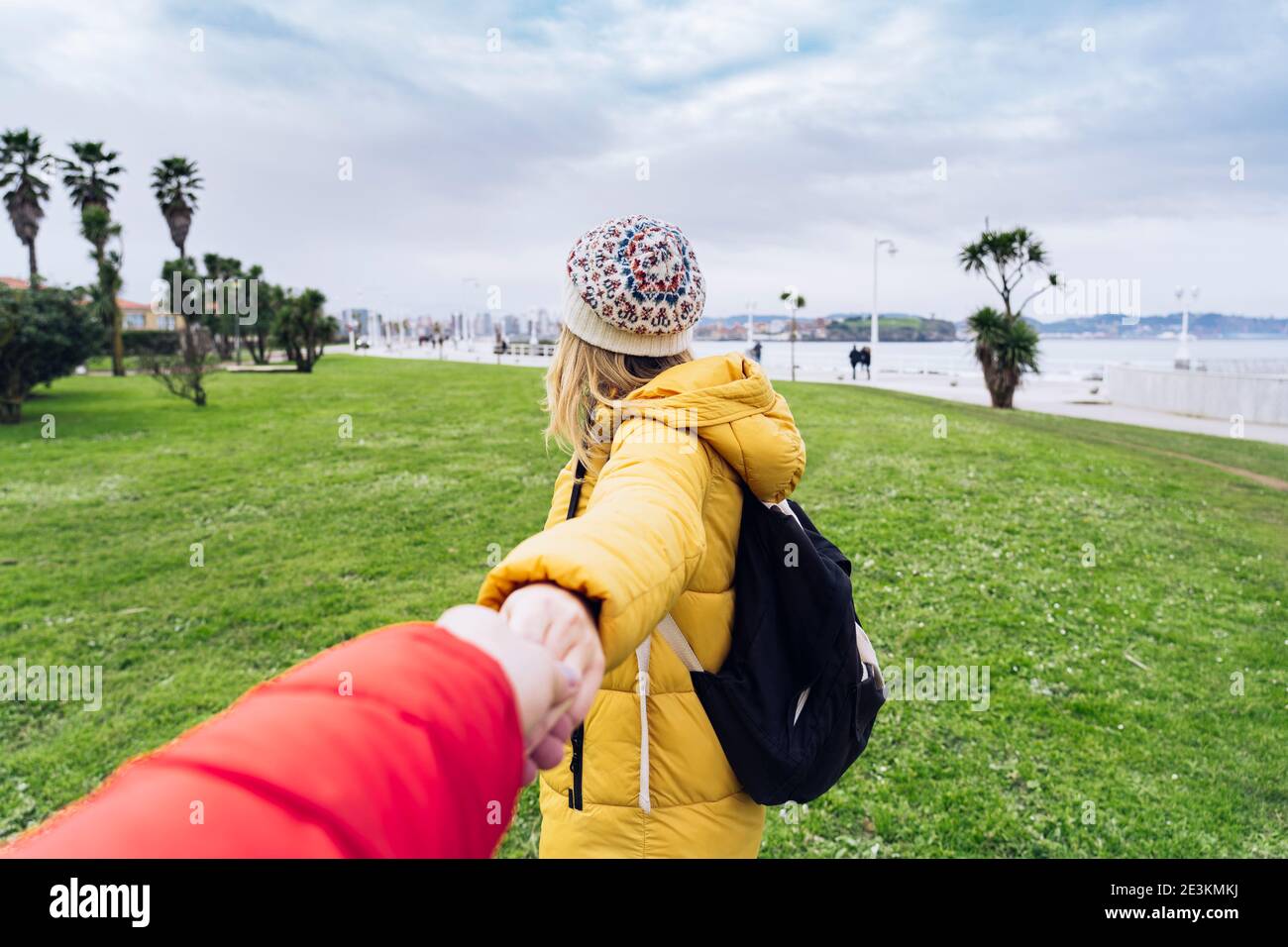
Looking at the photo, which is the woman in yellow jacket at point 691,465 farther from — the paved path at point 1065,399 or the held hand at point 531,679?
the paved path at point 1065,399

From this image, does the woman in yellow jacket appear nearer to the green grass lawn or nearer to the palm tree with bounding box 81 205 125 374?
the green grass lawn

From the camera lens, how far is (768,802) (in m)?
1.83

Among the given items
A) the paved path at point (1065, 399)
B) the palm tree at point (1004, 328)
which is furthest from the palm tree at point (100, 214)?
the palm tree at point (1004, 328)

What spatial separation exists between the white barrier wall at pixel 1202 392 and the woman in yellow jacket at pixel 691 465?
27507 millimetres

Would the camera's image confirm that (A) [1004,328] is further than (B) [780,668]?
Yes

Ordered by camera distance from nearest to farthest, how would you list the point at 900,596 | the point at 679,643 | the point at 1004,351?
the point at 679,643
the point at 900,596
the point at 1004,351

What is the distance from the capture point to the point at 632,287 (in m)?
1.73

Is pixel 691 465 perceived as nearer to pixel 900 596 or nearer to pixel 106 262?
pixel 900 596

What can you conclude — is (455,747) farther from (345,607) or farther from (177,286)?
(177,286)

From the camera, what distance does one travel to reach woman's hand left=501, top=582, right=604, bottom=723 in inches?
33.9

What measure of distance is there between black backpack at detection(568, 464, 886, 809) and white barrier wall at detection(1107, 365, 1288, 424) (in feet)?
89.7

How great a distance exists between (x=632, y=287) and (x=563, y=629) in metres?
1.02

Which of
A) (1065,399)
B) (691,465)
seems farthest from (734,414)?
(1065,399)

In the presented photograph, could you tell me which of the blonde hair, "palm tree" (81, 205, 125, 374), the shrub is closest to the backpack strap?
the blonde hair
